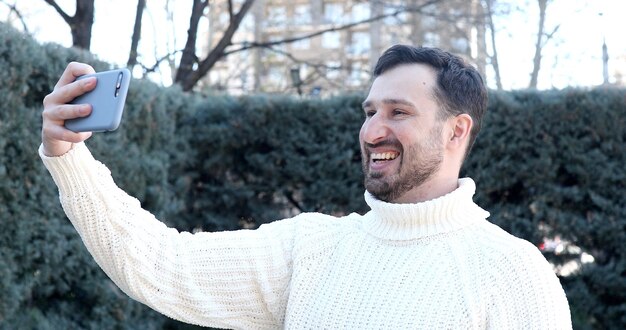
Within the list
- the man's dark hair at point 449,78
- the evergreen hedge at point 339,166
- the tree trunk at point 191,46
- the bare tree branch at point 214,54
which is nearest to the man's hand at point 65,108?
the man's dark hair at point 449,78

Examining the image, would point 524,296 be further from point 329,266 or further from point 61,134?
point 61,134

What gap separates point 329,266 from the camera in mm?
2439

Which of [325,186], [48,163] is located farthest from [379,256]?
[325,186]

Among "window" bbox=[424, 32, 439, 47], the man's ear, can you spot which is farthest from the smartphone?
"window" bbox=[424, 32, 439, 47]

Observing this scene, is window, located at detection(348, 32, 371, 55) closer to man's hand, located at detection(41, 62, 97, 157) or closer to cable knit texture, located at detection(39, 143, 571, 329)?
cable knit texture, located at detection(39, 143, 571, 329)

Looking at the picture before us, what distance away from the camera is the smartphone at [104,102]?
1907 mm

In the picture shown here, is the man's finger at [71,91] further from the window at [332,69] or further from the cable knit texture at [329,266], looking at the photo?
the window at [332,69]

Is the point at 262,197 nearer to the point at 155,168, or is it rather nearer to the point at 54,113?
the point at 155,168

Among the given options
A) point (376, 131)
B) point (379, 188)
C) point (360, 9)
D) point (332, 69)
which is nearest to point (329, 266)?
point (379, 188)

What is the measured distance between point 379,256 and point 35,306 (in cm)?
345

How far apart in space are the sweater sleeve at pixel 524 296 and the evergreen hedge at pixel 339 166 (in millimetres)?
4101

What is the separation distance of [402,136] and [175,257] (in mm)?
723

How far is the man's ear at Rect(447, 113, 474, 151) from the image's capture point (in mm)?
2498

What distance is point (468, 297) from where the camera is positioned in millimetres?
2168
